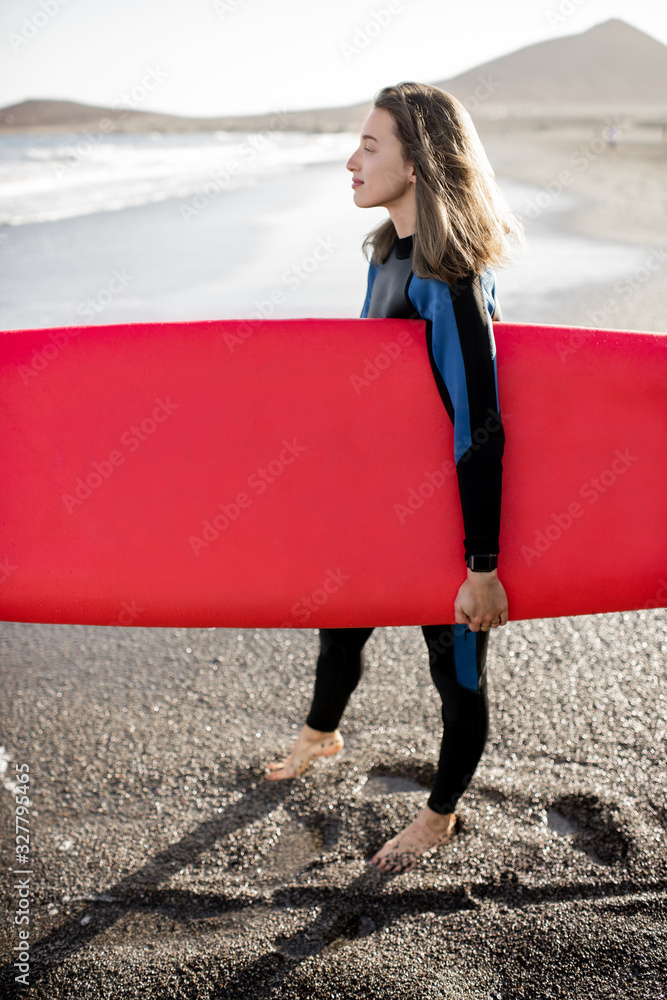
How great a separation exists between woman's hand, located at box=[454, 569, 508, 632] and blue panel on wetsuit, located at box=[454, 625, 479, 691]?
2.5 inches

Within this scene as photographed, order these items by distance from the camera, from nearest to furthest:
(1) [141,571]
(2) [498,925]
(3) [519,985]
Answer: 1. (3) [519,985]
2. (2) [498,925]
3. (1) [141,571]

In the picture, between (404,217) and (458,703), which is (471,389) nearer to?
(404,217)

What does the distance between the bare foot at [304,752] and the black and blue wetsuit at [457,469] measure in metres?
0.03

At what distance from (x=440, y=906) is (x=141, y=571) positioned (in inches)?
39.0

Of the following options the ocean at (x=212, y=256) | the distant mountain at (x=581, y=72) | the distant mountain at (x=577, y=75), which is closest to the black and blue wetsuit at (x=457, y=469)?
the ocean at (x=212, y=256)

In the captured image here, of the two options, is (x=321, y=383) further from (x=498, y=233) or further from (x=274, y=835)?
(x=274, y=835)

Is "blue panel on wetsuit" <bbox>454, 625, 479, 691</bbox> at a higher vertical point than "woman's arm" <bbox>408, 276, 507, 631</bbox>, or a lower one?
lower

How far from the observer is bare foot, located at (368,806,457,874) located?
1.63 m

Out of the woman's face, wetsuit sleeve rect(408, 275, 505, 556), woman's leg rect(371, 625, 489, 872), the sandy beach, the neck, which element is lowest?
the sandy beach

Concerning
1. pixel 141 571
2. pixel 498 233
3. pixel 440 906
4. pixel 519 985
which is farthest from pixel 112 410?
pixel 519 985

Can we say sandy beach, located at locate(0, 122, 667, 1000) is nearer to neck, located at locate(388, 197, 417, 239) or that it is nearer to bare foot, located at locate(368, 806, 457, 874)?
bare foot, located at locate(368, 806, 457, 874)

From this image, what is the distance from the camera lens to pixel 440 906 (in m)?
1.54

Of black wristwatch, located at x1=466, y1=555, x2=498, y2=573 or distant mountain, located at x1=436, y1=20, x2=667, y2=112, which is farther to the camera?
distant mountain, located at x1=436, y1=20, x2=667, y2=112

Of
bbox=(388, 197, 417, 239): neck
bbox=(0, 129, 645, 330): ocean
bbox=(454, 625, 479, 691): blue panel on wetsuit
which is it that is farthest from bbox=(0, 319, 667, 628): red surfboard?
bbox=(0, 129, 645, 330): ocean
